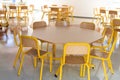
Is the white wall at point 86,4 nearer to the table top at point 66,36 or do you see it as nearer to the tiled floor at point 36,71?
the tiled floor at point 36,71

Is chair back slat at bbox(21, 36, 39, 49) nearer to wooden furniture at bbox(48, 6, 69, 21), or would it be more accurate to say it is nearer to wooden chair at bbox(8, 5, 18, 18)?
wooden furniture at bbox(48, 6, 69, 21)

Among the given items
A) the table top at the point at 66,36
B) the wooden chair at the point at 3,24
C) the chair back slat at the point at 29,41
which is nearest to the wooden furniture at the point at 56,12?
the wooden chair at the point at 3,24

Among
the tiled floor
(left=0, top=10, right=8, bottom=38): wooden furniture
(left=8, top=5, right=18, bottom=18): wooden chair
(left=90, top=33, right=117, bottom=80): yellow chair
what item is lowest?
the tiled floor

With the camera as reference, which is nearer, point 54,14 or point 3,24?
point 3,24

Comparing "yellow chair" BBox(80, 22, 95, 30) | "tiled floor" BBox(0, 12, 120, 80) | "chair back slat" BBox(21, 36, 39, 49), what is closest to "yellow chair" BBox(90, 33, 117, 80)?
"tiled floor" BBox(0, 12, 120, 80)

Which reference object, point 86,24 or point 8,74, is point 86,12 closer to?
point 86,24

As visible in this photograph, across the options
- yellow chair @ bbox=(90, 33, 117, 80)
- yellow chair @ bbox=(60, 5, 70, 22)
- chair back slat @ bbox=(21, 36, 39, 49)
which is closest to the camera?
chair back slat @ bbox=(21, 36, 39, 49)

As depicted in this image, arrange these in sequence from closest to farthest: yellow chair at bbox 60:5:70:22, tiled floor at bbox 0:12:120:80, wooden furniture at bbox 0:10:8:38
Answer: tiled floor at bbox 0:12:120:80 < wooden furniture at bbox 0:10:8:38 < yellow chair at bbox 60:5:70:22

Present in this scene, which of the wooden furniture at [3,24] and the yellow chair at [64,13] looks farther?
the yellow chair at [64,13]

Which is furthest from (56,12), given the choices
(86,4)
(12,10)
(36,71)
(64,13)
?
(36,71)

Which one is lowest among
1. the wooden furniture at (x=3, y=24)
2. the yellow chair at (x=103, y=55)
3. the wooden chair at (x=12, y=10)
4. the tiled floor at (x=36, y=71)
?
the tiled floor at (x=36, y=71)

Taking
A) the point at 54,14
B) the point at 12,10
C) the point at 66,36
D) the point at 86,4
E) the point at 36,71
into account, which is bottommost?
the point at 36,71

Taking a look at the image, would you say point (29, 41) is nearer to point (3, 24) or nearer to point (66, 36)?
point (66, 36)

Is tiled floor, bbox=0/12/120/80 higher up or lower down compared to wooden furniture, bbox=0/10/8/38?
lower down
